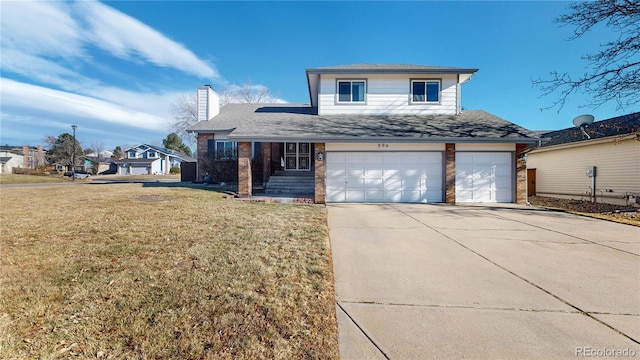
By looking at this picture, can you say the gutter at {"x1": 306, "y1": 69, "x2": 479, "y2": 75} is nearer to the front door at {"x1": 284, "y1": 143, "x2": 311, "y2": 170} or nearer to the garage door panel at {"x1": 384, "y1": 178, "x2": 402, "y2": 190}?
the front door at {"x1": 284, "y1": 143, "x2": 311, "y2": 170}

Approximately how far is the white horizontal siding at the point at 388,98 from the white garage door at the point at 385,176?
2.98 meters

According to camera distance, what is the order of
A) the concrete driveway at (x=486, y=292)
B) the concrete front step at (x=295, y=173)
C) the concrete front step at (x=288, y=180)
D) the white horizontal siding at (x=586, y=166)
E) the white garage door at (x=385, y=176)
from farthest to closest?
the concrete front step at (x=295, y=173), the concrete front step at (x=288, y=180), the white horizontal siding at (x=586, y=166), the white garage door at (x=385, y=176), the concrete driveway at (x=486, y=292)

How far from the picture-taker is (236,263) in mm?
3973

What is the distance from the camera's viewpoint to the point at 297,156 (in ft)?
50.1

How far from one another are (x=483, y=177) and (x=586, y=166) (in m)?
7.49

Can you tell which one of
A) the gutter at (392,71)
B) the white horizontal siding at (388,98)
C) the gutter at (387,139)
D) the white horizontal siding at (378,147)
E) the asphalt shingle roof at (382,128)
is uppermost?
the gutter at (392,71)

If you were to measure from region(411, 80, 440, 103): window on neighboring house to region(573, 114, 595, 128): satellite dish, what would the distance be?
357 inches

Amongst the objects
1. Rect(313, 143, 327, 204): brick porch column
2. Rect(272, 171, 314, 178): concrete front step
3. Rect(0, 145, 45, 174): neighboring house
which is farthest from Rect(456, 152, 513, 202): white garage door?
Rect(0, 145, 45, 174): neighboring house

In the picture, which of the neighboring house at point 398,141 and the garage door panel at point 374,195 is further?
the garage door panel at point 374,195

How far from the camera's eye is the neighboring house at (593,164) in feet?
38.3

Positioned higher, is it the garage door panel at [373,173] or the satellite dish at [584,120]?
the satellite dish at [584,120]

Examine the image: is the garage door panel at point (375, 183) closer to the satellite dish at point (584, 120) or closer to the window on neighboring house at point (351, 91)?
the window on neighboring house at point (351, 91)

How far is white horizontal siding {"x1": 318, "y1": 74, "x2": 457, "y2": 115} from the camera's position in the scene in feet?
42.2
